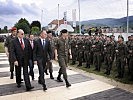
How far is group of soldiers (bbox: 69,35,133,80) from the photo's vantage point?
39.8 feet

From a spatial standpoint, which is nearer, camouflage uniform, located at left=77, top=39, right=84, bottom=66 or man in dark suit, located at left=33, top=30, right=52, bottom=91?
man in dark suit, located at left=33, top=30, right=52, bottom=91

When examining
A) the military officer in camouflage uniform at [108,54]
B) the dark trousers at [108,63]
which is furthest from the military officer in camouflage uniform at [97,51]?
the dark trousers at [108,63]

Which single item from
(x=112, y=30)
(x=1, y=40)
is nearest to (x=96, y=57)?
(x=112, y=30)

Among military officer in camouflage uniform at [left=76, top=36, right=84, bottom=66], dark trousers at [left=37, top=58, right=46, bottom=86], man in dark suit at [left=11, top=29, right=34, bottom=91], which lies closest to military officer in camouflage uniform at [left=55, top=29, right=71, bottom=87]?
dark trousers at [left=37, top=58, right=46, bottom=86]

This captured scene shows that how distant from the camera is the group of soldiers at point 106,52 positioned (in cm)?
1213

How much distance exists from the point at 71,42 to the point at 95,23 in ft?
46.9

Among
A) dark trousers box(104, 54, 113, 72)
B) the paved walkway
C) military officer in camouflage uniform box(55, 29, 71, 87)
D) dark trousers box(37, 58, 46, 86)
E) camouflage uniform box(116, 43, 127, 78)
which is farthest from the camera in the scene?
dark trousers box(104, 54, 113, 72)

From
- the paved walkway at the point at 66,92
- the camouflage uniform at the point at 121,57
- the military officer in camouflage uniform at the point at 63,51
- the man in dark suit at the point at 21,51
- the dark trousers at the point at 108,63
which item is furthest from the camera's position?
the dark trousers at the point at 108,63

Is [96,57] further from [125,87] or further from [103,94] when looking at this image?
[103,94]

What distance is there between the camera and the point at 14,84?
1062cm

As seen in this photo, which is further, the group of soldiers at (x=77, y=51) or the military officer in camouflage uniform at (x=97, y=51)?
the military officer in camouflage uniform at (x=97, y=51)

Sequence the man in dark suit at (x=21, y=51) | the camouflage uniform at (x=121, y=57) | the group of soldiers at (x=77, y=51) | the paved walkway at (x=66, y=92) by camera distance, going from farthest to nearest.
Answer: the camouflage uniform at (x=121, y=57)
the group of soldiers at (x=77, y=51)
the man in dark suit at (x=21, y=51)
the paved walkway at (x=66, y=92)

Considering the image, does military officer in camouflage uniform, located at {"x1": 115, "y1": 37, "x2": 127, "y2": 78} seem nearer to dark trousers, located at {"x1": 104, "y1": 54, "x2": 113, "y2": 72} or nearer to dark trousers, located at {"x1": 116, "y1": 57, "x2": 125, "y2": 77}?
dark trousers, located at {"x1": 116, "y1": 57, "x2": 125, "y2": 77}

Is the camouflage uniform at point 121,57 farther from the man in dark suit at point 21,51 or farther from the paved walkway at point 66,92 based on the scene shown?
the man in dark suit at point 21,51
